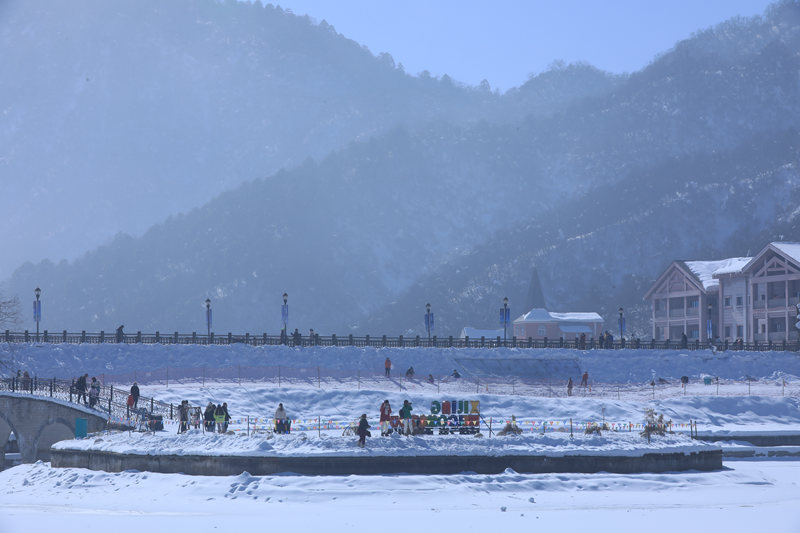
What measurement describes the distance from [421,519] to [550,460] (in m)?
9.33

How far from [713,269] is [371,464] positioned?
7939 centimetres

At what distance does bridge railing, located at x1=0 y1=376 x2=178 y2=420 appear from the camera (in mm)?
47438

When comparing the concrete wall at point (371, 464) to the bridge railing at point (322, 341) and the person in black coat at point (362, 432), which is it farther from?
the bridge railing at point (322, 341)

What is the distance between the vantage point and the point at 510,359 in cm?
7588

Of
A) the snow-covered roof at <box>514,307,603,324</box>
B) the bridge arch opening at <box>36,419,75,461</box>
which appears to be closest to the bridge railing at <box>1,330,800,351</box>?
the bridge arch opening at <box>36,419,75,461</box>

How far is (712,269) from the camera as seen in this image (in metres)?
109

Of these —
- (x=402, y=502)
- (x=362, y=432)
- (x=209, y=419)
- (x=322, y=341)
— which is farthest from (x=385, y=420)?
(x=322, y=341)

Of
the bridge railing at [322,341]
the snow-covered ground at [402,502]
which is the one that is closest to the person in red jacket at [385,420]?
the snow-covered ground at [402,502]

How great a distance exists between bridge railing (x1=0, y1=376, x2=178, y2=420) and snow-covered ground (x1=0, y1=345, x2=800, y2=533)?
300 centimetres

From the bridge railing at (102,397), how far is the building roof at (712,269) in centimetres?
6358

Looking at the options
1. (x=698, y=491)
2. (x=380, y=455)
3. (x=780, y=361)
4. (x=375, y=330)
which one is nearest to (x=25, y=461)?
(x=380, y=455)

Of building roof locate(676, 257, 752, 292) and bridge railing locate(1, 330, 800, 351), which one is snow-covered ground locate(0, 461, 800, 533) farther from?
building roof locate(676, 257, 752, 292)

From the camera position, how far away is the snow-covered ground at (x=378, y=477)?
3053cm

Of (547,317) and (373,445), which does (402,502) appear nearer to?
(373,445)
